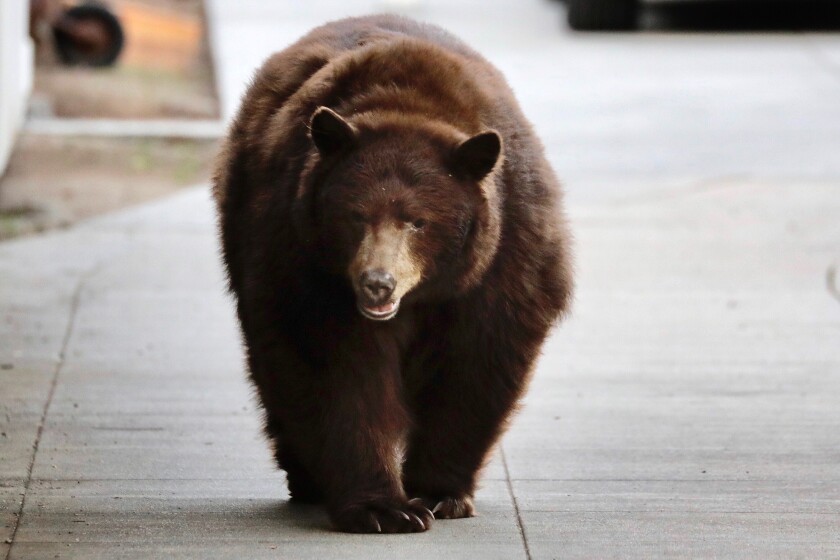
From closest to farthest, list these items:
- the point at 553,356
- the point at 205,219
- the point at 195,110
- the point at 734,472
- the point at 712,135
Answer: the point at 734,472, the point at 553,356, the point at 205,219, the point at 712,135, the point at 195,110

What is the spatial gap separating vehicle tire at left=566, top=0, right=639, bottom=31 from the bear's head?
41.2ft

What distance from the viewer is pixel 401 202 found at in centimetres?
432

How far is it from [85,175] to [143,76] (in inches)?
206

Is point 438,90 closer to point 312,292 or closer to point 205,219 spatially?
point 312,292

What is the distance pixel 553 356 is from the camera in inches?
293

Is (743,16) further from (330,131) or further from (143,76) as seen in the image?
(330,131)

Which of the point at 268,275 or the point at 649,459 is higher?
the point at 268,275

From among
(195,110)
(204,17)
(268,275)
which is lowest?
(204,17)

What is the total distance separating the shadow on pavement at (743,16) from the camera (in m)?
17.0

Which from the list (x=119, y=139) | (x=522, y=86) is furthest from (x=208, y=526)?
(x=522, y=86)

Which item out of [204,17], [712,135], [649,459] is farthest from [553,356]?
[204,17]

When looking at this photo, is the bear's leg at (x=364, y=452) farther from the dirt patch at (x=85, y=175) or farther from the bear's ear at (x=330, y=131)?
the dirt patch at (x=85, y=175)

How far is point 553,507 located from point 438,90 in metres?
1.49

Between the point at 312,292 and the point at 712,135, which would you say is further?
the point at 712,135
